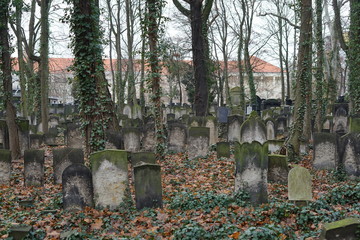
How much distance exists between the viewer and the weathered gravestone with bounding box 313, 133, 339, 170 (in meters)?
11.0

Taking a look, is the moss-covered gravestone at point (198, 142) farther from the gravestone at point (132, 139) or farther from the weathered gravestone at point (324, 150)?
the weathered gravestone at point (324, 150)

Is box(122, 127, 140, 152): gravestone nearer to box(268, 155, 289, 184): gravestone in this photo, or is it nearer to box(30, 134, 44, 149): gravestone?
box(30, 134, 44, 149): gravestone

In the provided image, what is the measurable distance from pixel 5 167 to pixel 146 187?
406cm

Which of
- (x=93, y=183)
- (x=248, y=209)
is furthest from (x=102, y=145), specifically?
(x=248, y=209)

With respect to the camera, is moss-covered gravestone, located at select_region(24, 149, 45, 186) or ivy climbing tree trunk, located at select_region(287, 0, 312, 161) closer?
moss-covered gravestone, located at select_region(24, 149, 45, 186)

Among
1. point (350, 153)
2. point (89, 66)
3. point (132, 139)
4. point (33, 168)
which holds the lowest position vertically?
point (33, 168)

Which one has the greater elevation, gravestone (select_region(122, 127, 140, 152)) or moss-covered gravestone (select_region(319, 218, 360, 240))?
gravestone (select_region(122, 127, 140, 152))

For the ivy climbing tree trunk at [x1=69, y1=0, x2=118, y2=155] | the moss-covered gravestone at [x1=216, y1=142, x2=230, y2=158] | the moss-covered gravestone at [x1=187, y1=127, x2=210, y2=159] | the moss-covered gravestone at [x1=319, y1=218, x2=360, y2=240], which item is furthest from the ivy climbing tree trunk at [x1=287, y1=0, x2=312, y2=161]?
the moss-covered gravestone at [x1=319, y1=218, x2=360, y2=240]

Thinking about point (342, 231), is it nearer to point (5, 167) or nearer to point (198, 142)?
point (5, 167)

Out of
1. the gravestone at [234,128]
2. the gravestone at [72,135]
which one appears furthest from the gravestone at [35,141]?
the gravestone at [234,128]

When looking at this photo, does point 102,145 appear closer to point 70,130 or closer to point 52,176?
point 52,176

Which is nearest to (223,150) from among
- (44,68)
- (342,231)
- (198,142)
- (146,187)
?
(198,142)

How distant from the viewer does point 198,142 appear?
42.8 ft

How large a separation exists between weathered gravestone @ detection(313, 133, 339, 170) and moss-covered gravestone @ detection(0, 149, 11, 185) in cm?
736
